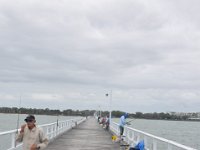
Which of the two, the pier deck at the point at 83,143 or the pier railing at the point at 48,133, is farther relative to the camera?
the pier deck at the point at 83,143

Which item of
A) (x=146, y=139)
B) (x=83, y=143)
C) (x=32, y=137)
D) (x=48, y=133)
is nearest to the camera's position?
(x=32, y=137)

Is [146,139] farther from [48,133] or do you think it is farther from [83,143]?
[48,133]

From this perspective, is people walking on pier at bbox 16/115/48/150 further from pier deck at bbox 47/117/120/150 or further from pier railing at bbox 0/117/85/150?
pier deck at bbox 47/117/120/150

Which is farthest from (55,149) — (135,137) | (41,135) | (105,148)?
(41,135)

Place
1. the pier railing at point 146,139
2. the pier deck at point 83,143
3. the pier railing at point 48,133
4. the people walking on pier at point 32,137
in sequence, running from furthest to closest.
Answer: the pier deck at point 83,143 < the pier railing at point 48,133 < the pier railing at point 146,139 < the people walking on pier at point 32,137

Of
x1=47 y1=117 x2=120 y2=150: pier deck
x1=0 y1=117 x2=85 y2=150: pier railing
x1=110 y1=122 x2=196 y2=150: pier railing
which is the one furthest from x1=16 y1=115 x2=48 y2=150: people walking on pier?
x1=47 y1=117 x2=120 y2=150: pier deck

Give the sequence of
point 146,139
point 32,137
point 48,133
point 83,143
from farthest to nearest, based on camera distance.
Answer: point 83,143
point 48,133
point 146,139
point 32,137

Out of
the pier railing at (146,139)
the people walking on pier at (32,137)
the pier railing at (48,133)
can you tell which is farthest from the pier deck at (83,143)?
the people walking on pier at (32,137)

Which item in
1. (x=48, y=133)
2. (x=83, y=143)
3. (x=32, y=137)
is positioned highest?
(x=32, y=137)

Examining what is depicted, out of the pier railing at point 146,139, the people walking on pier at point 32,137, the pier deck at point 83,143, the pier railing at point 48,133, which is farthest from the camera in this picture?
the pier deck at point 83,143

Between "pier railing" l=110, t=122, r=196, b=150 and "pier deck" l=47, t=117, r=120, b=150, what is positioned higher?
"pier railing" l=110, t=122, r=196, b=150

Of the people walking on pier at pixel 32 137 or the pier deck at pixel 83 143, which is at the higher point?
the people walking on pier at pixel 32 137

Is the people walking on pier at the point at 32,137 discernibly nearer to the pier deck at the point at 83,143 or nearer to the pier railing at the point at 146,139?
A: the pier railing at the point at 146,139

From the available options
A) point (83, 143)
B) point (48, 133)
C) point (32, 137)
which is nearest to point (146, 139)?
point (83, 143)
